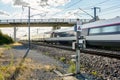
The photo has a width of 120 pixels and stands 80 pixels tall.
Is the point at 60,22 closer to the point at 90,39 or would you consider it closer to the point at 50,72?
the point at 90,39

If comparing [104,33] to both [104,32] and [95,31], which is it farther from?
[95,31]

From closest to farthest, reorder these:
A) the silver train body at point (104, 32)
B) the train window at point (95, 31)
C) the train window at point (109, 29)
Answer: the silver train body at point (104, 32) < the train window at point (109, 29) < the train window at point (95, 31)

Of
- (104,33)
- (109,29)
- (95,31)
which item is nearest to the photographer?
(109,29)

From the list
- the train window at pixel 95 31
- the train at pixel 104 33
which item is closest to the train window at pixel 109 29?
the train at pixel 104 33

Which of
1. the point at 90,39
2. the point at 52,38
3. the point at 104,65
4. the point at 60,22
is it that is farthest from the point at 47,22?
the point at 104,65

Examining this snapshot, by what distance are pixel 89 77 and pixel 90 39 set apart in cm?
1850

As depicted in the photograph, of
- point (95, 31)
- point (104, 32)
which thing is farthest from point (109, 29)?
point (95, 31)

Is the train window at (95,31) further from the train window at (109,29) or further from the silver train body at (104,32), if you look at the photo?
the train window at (109,29)

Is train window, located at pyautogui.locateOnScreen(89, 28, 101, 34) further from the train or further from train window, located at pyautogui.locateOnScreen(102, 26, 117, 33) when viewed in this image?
train window, located at pyautogui.locateOnScreen(102, 26, 117, 33)

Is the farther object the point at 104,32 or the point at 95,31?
the point at 95,31

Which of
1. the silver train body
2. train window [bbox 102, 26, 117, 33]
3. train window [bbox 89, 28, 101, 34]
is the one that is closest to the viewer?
the silver train body

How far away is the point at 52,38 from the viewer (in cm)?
5219

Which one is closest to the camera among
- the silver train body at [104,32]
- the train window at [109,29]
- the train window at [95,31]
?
the silver train body at [104,32]

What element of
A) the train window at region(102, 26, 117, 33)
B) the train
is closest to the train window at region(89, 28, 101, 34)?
the train
